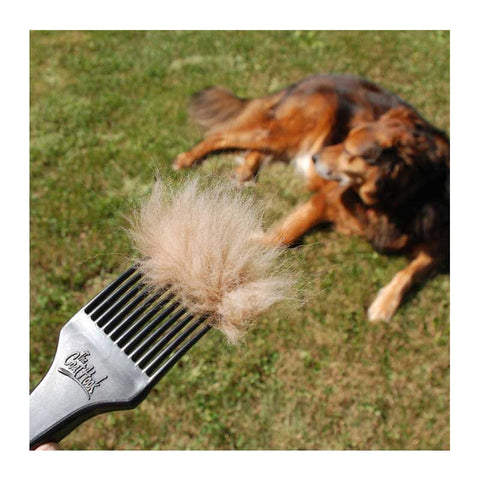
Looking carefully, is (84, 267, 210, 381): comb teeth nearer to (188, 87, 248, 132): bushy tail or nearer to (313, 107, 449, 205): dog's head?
(313, 107, 449, 205): dog's head

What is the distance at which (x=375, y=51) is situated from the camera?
5.86 metres

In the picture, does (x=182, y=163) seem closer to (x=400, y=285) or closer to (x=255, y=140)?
(x=255, y=140)

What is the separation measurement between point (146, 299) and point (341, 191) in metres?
2.59

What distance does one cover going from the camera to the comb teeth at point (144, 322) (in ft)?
7.06

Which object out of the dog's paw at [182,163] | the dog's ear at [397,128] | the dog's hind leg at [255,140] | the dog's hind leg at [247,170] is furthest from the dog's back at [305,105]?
the dog's hind leg at [247,170]

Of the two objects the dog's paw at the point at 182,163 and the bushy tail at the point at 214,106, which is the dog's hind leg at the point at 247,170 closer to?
the dog's paw at the point at 182,163

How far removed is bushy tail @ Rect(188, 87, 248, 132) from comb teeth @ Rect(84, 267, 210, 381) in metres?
2.84

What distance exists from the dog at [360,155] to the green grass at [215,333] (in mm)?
180

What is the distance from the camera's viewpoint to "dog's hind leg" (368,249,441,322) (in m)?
4.15

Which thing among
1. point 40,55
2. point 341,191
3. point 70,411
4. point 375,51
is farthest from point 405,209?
point 40,55

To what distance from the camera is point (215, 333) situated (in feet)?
11.0

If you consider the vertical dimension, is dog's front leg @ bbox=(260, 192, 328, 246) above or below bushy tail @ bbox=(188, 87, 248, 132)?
below

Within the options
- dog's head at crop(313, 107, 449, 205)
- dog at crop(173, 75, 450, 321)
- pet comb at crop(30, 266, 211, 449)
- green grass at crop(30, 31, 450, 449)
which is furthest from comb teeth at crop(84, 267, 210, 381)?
dog's head at crop(313, 107, 449, 205)

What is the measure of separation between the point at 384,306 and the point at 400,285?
26cm
